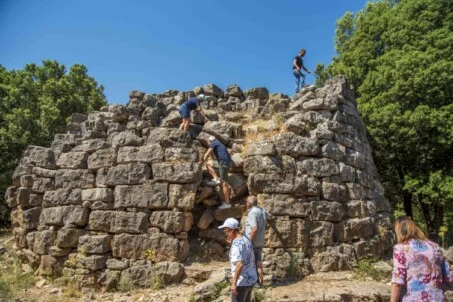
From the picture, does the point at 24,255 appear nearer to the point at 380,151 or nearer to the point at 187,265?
the point at 187,265

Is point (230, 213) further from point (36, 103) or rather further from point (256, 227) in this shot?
point (36, 103)

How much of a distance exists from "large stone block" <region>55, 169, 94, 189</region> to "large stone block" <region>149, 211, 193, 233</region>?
197 cm

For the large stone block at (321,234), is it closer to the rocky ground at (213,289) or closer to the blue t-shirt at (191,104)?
the rocky ground at (213,289)

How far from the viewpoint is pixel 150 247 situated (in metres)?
6.75

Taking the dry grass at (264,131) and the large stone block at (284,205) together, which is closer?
the large stone block at (284,205)

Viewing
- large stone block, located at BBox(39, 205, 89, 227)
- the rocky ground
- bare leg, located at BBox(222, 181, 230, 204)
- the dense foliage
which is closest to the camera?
the rocky ground

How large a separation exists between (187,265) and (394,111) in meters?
9.01

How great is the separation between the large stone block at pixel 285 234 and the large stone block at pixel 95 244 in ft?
11.1

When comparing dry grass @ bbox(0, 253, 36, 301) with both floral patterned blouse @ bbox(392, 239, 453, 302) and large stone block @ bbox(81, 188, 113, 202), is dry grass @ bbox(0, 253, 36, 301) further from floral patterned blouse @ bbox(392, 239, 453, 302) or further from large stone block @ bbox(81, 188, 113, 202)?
floral patterned blouse @ bbox(392, 239, 453, 302)

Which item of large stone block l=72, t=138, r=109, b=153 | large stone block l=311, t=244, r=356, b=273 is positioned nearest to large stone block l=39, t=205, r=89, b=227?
large stone block l=72, t=138, r=109, b=153

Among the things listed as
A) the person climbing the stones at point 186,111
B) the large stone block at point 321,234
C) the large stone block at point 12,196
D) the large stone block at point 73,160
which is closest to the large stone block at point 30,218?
the large stone block at point 12,196

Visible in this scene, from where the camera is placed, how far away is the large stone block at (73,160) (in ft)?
26.4

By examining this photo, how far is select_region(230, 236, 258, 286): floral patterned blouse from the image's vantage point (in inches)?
169

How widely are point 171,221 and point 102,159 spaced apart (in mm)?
2374
